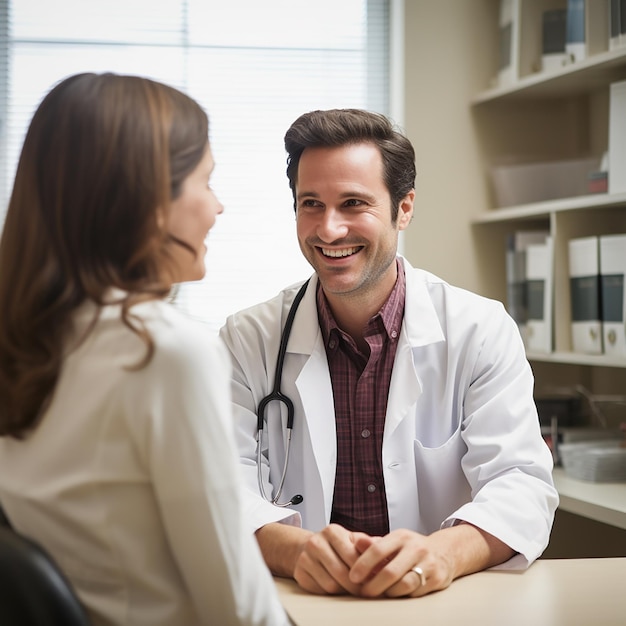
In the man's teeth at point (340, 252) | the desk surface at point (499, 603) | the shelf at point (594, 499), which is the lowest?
the shelf at point (594, 499)

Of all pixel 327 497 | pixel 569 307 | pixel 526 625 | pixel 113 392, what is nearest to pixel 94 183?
pixel 113 392

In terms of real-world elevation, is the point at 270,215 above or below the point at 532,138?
below

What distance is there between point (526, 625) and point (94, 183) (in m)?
0.75

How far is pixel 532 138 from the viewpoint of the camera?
305cm

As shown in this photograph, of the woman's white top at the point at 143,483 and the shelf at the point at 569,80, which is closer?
the woman's white top at the point at 143,483

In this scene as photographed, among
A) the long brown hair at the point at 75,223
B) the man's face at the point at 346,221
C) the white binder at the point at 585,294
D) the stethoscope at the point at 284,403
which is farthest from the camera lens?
the white binder at the point at 585,294

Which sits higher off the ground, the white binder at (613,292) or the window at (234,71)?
the window at (234,71)

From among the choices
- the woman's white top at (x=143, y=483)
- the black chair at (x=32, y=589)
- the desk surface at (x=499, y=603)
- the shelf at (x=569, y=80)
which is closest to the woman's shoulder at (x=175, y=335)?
the woman's white top at (x=143, y=483)

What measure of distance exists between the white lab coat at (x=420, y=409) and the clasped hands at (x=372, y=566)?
403mm

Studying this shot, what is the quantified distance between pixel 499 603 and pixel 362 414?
67 cm

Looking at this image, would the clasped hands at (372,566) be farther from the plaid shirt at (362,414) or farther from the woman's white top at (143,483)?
→ the plaid shirt at (362,414)

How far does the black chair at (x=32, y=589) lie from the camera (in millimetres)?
759

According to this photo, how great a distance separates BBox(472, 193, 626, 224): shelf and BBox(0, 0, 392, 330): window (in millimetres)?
554

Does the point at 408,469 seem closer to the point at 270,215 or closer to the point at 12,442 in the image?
the point at 12,442
